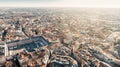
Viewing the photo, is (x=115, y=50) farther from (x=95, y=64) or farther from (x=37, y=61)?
(x=37, y=61)

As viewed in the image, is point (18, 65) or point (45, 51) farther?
point (45, 51)

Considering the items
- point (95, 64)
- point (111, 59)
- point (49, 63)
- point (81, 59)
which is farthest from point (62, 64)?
point (111, 59)

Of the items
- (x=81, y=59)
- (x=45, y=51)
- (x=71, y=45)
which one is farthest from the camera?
(x=71, y=45)

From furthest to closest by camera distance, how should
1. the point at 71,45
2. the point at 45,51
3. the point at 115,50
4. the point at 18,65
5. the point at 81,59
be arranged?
the point at 71,45
the point at 115,50
the point at 45,51
the point at 81,59
the point at 18,65

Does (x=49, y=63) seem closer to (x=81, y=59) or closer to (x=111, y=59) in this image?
(x=81, y=59)

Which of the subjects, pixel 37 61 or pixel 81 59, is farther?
pixel 81 59

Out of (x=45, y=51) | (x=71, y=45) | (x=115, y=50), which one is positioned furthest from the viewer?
(x=71, y=45)

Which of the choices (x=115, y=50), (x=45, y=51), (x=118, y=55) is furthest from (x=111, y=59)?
(x=45, y=51)

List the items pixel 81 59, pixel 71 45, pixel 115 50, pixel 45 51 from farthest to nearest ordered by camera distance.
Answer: pixel 71 45 → pixel 115 50 → pixel 45 51 → pixel 81 59
